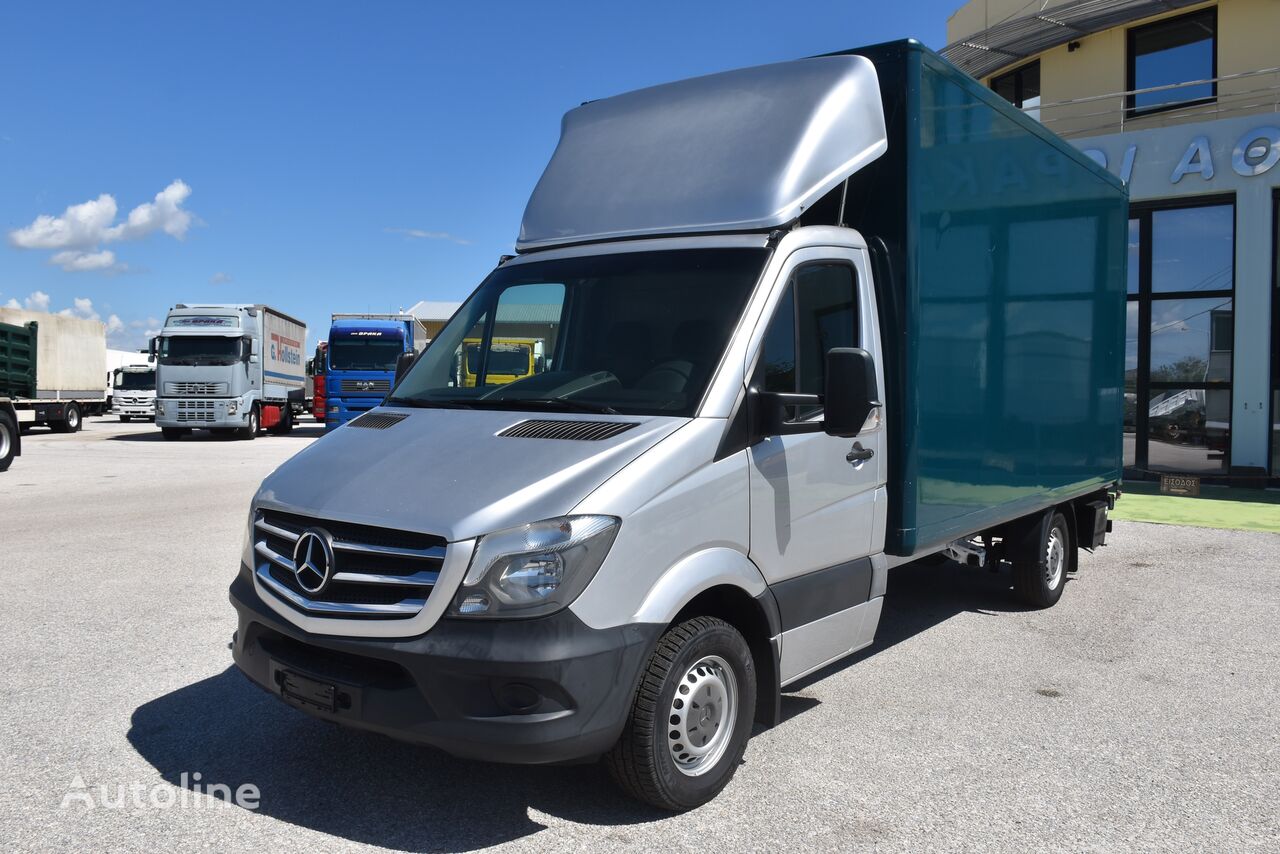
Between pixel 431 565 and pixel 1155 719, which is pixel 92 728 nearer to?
pixel 431 565

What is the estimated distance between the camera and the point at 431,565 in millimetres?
3426

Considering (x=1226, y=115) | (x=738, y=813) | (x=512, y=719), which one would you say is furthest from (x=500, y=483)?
(x=1226, y=115)

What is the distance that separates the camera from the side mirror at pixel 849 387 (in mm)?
4035

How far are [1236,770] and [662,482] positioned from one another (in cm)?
295

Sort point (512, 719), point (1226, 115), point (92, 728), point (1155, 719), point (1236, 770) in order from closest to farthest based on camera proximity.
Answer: point (512, 719) < point (1236, 770) < point (92, 728) < point (1155, 719) < point (1226, 115)

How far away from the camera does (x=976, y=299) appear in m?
5.66

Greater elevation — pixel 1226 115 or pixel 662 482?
pixel 1226 115

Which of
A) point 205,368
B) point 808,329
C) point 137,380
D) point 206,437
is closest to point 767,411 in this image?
point 808,329

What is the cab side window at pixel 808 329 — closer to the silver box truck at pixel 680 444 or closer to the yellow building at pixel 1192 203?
the silver box truck at pixel 680 444

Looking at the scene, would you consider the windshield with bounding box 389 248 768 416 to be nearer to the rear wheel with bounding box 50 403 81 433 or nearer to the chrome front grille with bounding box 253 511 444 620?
the chrome front grille with bounding box 253 511 444 620

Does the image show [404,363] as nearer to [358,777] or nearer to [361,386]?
[358,777]

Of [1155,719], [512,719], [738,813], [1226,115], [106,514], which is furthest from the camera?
[1226,115]

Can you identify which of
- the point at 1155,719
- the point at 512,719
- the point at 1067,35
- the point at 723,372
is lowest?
the point at 1155,719

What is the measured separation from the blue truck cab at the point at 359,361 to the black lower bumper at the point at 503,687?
2297 centimetres
